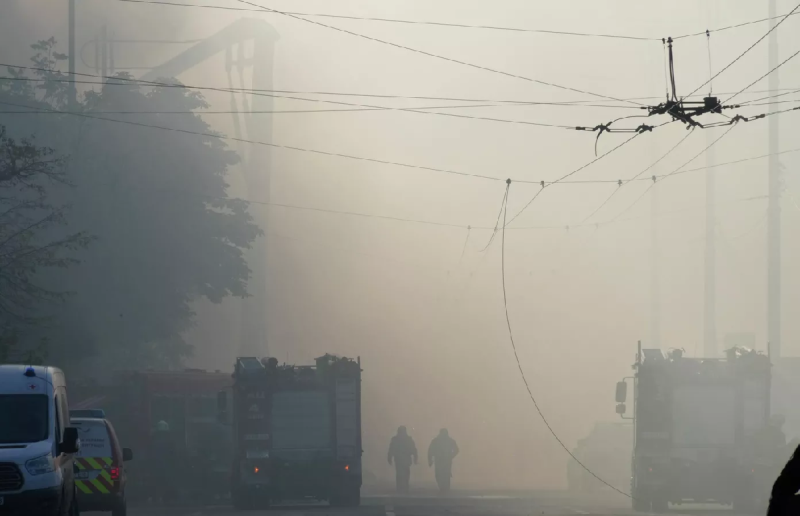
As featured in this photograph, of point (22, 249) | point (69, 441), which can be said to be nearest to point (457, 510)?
point (69, 441)

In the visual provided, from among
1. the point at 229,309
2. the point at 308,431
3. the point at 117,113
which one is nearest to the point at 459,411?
the point at 229,309

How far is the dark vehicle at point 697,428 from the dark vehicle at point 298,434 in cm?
592

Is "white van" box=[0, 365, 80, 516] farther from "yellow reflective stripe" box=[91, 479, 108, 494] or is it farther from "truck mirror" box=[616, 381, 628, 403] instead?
"truck mirror" box=[616, 381, 628, 403]

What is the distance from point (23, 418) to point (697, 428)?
53.1 feet

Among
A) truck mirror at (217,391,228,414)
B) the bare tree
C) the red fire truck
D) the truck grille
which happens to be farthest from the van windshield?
Answer: the red fire truck

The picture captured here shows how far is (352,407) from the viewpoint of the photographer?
27734 millimetres

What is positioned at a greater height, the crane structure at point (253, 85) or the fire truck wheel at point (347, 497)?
the crane structure at point (253, 85)

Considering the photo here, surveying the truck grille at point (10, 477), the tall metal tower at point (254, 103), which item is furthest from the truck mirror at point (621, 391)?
the tall metal tower at point (254, 103)

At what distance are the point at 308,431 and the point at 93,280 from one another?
2056 centimetres

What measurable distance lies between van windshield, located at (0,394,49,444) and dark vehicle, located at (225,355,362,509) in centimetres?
1243

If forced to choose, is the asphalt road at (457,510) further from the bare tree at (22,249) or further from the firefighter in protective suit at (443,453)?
the bare tree at (22,249)

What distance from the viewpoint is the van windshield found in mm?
15141

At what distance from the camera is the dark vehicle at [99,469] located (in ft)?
65.6

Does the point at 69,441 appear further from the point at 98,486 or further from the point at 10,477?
the point at 98,486
